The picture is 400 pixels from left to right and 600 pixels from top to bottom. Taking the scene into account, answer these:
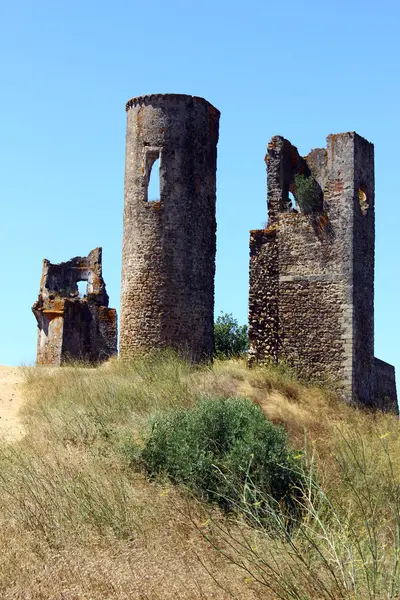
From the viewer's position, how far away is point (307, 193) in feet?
64.2

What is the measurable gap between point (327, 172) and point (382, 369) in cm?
495

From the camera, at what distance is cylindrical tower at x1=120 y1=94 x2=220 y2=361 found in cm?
2038

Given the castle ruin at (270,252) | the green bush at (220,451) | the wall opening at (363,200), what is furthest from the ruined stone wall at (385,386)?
the green bush at (220,451)

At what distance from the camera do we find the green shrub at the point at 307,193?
19547 mm

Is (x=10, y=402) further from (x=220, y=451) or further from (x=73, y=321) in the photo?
(x=220, y=451)

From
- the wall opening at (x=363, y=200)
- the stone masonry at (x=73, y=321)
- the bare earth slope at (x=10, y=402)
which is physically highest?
the wall opening at (x=363, y=200)

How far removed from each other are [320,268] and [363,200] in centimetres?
195

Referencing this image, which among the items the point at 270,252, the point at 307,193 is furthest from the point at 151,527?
the point at 307,193

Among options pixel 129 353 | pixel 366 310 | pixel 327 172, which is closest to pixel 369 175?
pixel 327 172

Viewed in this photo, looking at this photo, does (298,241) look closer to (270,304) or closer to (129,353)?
(270,304)

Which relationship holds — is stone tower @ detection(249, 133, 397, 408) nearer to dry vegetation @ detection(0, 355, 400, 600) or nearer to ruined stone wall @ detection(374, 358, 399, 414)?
ruined stone wall @ detection(374, 358, 399, 414)

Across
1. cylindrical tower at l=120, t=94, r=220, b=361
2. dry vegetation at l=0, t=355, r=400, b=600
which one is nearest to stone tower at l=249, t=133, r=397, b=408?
cylindrical tower at l=120, t=94, r=220, b=361

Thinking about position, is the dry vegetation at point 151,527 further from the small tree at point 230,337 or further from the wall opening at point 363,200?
the small tree at point 230,337

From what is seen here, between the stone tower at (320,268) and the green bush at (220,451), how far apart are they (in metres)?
6.31
